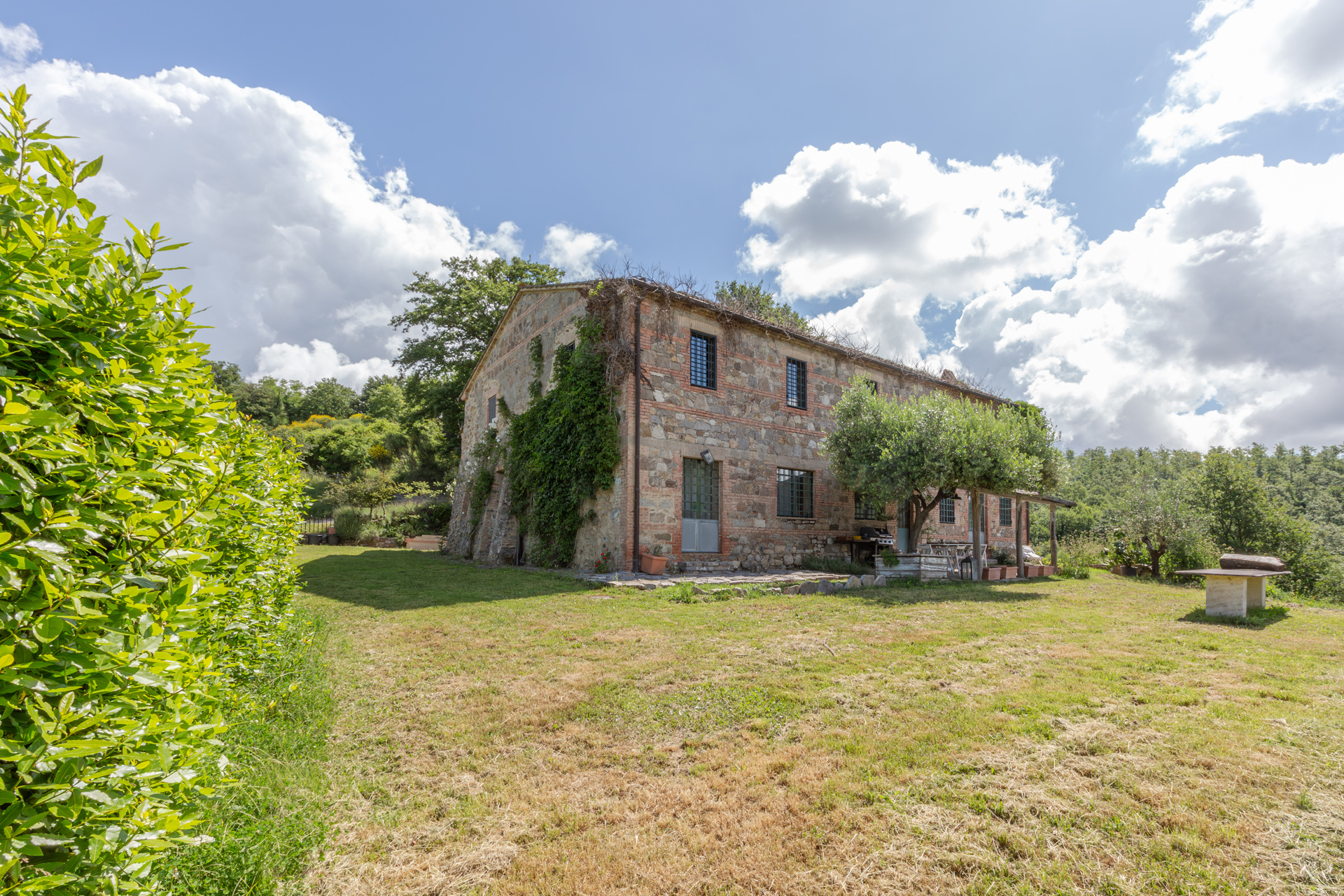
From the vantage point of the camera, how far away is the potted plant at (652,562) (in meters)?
12.0

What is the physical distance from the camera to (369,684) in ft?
16.9

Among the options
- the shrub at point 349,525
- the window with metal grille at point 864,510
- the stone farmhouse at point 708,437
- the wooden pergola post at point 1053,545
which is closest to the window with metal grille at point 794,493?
the stone farmhouse at point 708,437

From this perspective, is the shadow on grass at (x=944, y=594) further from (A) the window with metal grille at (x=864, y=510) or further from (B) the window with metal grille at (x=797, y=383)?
(B) the window with metal grille at (x=797, y=383)

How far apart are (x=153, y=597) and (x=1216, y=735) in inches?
227

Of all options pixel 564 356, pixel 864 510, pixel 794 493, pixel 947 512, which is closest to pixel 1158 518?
pixel 947 512

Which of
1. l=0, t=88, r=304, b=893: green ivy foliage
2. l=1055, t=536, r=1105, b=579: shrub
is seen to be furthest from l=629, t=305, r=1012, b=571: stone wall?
l=0, t=88, r=304, b=893: green ivy foliage

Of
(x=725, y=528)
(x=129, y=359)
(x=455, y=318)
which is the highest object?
(x=455, y=318)

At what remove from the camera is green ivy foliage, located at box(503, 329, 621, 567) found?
13.0 m

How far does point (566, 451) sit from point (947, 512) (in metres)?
14.3

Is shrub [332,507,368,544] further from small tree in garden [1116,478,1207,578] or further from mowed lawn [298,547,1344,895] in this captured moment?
→ small tree in garden [1116,478,1207,578]

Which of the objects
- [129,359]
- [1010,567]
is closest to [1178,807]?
[129,359]

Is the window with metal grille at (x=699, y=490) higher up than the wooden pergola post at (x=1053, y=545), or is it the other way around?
A: the window with metal grille at (x=699, y=490)

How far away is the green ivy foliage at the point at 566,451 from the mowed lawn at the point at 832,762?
628 centimetres

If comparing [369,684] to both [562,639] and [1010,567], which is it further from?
[1010,567]
